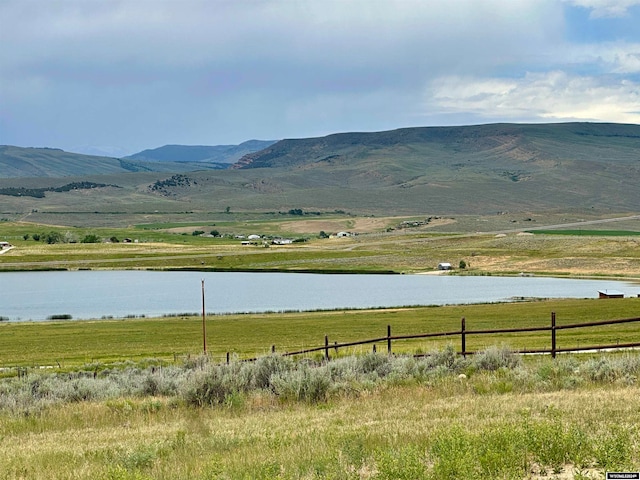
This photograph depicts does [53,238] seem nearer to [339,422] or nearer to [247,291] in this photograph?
[247,291]

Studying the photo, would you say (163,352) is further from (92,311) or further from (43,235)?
(43,235)

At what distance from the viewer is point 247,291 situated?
73312 millimetres

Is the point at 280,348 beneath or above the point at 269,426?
beneath

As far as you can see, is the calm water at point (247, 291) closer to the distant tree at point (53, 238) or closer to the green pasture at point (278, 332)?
the green pasture at point (278, 332)

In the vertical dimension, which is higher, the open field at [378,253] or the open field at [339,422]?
the open field at [339,422]

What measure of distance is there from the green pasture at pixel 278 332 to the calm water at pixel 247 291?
824cm

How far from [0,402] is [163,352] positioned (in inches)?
685

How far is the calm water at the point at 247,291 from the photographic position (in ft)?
203

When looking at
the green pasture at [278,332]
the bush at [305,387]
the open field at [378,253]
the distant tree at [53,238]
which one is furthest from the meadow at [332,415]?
the distant tree at [53,238]

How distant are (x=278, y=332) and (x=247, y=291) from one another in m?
32.8

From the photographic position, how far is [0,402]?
1619cm

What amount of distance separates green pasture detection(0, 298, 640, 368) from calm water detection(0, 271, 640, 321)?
8244 millimetres

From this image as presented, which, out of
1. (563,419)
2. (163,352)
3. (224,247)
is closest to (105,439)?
(563,419)

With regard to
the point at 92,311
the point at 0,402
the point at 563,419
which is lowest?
the point at 92,311
